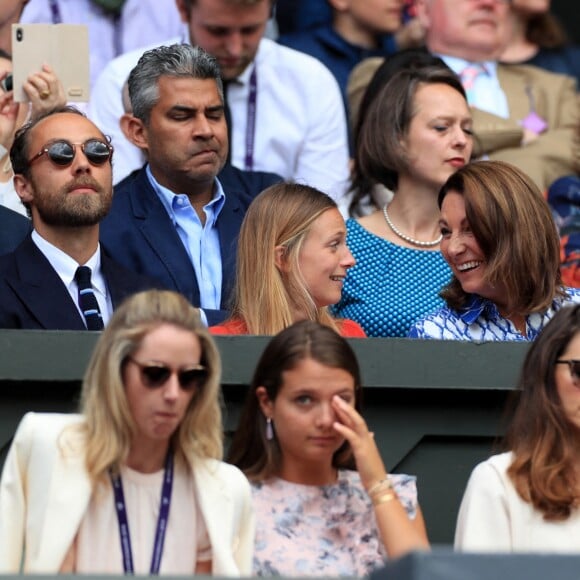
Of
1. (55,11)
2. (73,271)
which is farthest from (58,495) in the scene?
(55,11)

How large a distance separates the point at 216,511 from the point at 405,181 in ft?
9.49

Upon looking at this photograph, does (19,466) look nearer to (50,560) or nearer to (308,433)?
(50,560)

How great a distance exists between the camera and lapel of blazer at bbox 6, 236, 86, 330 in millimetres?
7129

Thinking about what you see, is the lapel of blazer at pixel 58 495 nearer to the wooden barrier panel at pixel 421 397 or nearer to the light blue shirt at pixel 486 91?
the wooden barrier panel at pixel 421 397

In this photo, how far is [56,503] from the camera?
5.64 m

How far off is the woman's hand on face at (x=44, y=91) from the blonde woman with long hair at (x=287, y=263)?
43.5 inches

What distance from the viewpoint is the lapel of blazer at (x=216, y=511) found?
5.68 meters

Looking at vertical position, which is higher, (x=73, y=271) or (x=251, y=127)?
(x=251, y=127)

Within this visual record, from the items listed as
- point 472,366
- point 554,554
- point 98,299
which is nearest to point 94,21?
point 98,299

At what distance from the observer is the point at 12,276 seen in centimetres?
719

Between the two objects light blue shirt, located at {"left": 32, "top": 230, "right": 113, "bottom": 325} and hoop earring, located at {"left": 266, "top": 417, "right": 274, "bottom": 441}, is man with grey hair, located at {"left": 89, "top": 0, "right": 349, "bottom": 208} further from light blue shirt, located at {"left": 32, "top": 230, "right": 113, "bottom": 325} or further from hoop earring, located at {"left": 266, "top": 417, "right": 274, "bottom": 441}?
hoop earring, located at {"left": 266, "top": 417, "right": 274, "bottom": 441}

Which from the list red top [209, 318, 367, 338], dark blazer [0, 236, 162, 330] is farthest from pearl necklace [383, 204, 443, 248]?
dark blazer [0, 236, 162, 330]

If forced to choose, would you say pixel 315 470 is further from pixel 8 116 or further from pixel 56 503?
pixel 8 116

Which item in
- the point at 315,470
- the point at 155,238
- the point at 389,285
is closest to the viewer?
the point at 315,470
